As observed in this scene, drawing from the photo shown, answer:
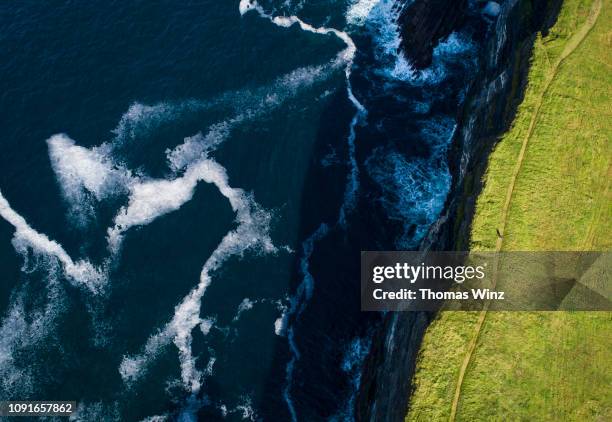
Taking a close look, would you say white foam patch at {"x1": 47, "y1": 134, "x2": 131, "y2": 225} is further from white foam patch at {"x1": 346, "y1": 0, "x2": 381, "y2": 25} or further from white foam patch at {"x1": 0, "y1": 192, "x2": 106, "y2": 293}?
white foam patch at {"x1": 346, "y1": 0, "x2": 381, "y2": 25}

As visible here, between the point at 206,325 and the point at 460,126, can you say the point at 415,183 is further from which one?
the point at 206,325

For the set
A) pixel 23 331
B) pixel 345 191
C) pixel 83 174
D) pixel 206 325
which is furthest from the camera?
pixel 83 174

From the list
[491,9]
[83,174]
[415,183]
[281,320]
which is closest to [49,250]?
[83,174]

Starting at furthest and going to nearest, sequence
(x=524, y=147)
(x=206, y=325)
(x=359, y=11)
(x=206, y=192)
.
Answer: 1. (x=359, y=11)
2. (x=206, y=192)
3. (x=206, y=325)
4. (x=524, y=147)

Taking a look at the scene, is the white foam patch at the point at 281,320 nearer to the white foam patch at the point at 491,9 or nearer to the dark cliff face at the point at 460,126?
the dark cliff face at the point at 460,126

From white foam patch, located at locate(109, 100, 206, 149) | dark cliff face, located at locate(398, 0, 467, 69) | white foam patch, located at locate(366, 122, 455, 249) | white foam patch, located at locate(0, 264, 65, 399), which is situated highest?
dark cliff face, located at locate(398, 0, 467, 69)

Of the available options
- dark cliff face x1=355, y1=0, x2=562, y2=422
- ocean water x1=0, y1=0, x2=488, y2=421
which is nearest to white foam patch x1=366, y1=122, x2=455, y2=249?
ocean water x1=0, y1=0, x2=488, y2=421

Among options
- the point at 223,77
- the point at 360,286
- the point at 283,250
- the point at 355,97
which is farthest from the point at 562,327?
the point at 223,77
